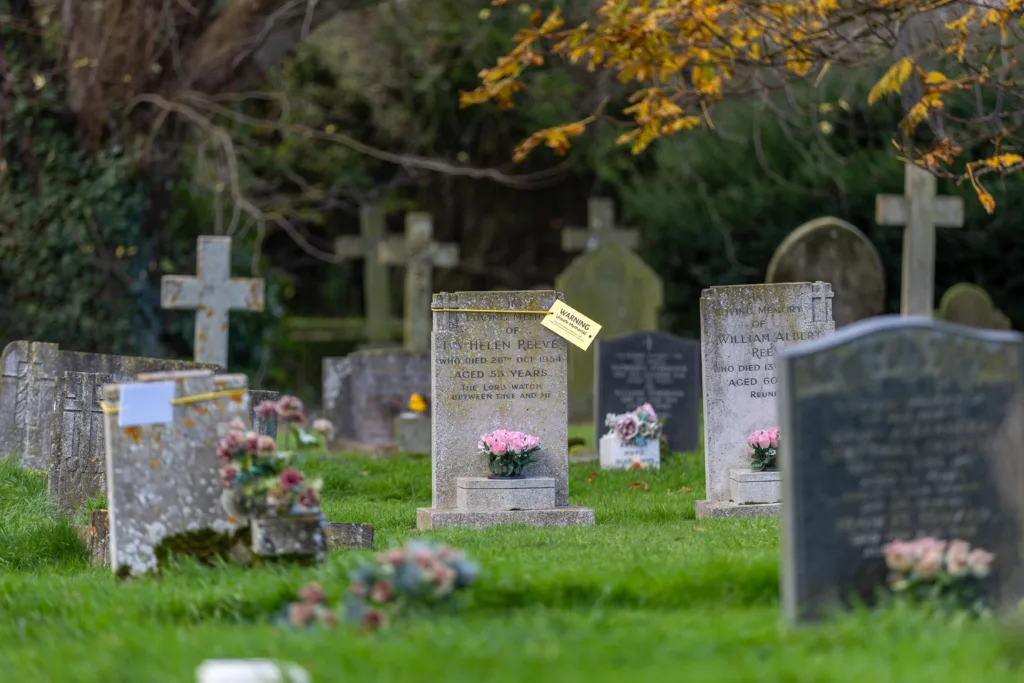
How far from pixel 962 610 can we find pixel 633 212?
63.2 ft

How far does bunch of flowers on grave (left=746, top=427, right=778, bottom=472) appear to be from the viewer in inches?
392

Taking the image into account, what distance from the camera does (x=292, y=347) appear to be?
23.6m

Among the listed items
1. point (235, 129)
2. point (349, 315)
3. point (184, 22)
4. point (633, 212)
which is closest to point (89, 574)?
point (184, 22)

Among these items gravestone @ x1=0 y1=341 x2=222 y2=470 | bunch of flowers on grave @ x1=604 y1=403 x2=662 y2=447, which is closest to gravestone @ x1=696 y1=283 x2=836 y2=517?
bunch of flowers on grave @ x1=604 y1=403 x2=662 y2=447

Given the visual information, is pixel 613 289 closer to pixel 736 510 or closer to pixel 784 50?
pixel 784 50

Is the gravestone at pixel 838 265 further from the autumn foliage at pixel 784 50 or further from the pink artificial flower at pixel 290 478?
the pink artificial flower at pixel 290 478

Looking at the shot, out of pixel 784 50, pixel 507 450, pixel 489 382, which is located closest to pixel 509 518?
pixel 507 450

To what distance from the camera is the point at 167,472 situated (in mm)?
6977

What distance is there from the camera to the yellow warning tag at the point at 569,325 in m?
9.82

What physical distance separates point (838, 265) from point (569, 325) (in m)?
6.43

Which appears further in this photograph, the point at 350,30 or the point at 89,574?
the point at 350,30

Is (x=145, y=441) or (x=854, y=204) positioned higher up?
(x=854, y=204)

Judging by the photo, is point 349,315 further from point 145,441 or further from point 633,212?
point 145,441

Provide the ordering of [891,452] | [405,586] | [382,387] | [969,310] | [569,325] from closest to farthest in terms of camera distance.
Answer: [405,586] → [891,452] → [569,325] → [382,387] → [969,310]
